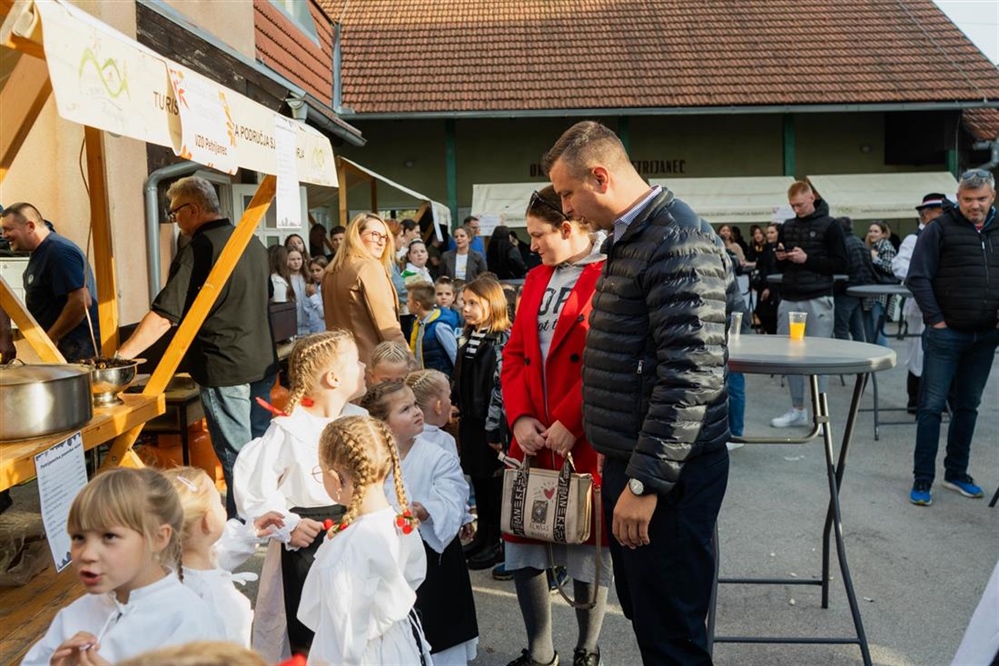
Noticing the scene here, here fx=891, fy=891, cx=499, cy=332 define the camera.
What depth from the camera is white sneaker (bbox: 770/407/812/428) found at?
25.5 ft

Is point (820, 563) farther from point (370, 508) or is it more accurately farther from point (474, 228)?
point (474, 228)

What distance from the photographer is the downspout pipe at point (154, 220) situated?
739 cm

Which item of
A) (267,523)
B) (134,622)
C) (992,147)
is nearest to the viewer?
(134,622)

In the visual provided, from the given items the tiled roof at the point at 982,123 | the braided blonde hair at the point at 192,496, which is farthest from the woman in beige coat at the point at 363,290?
the tiled roof at the point at 982,123

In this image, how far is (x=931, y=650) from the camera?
3.66 meters

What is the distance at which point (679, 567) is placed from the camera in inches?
103

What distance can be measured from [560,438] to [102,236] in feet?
8.02

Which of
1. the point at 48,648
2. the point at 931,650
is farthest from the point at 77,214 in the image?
the point at 931,650

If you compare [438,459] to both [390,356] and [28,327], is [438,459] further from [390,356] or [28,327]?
[28,327]

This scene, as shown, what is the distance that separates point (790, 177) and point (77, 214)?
15495 millimetres

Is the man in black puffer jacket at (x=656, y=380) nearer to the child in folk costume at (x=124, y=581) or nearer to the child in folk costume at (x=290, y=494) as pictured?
the child in folk costume at (x=290, y=494)

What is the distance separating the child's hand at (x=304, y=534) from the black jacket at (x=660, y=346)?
994 millimetres

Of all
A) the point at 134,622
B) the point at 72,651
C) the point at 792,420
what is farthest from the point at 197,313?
the point at 792,420

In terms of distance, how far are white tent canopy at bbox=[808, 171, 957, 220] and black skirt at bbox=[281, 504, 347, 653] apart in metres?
16.4
